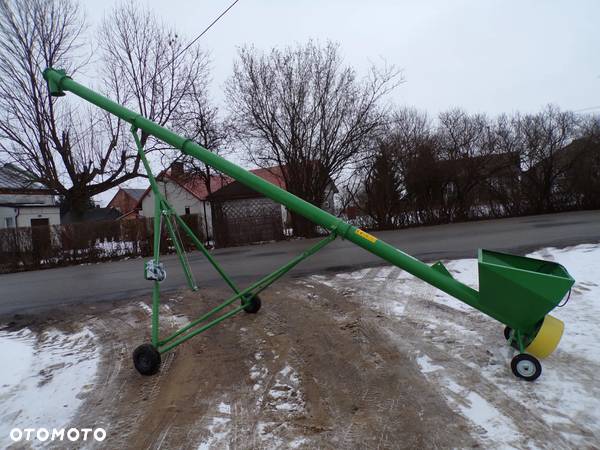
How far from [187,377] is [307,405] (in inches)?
51.3

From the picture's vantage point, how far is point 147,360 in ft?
11.8

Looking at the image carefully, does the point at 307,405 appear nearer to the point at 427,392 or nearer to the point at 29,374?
the point at 427,392

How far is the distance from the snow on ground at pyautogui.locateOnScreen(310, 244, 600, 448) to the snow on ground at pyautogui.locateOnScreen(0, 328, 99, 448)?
3.10 metres

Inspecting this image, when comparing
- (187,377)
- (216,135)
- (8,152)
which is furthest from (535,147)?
(8,152)

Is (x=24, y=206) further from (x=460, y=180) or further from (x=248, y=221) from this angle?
(x=460, y=180)

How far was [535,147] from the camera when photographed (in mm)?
24156

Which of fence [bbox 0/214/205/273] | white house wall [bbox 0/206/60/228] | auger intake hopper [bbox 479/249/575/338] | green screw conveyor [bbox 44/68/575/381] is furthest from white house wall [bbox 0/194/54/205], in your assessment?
auger intake hopper [bbox 479/249/575/338]

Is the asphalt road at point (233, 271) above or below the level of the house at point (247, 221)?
below

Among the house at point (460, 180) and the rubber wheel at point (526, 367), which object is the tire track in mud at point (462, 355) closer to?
the rubber wheel at point (526, 367)

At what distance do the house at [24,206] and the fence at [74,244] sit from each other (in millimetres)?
8407

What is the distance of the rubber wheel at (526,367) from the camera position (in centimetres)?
301

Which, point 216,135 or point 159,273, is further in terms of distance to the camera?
point 216,135

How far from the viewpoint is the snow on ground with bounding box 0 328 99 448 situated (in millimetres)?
3105

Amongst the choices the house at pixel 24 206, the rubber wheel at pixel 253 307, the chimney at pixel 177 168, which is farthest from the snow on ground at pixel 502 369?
the house at pixel 24 206
